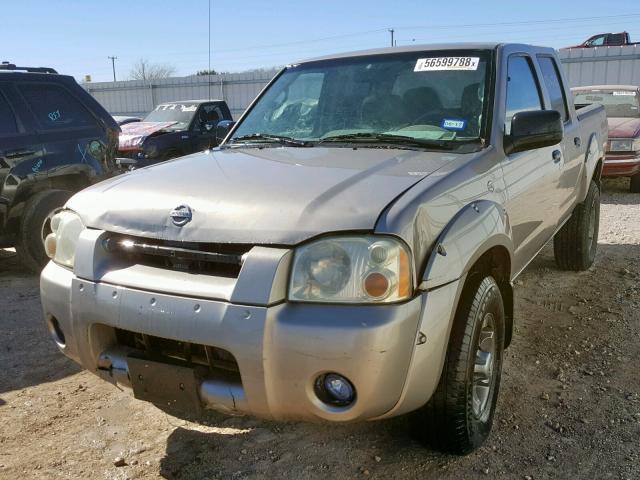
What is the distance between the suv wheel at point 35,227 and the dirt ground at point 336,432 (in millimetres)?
1623

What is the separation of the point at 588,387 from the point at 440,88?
1783 mm

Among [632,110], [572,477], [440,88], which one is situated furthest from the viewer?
[632,110]

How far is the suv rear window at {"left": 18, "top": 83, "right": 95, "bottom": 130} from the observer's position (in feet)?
18.9

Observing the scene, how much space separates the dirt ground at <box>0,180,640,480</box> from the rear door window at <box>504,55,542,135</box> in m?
1.43

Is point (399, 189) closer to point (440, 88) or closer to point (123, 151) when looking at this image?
point (440, 88)

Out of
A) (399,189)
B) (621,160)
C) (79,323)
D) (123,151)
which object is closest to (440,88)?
(399,189)

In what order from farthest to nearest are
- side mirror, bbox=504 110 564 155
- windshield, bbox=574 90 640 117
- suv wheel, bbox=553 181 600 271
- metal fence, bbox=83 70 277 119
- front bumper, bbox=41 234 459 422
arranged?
metal fence, bbox=83 70 277 119 → windshield, bbox=574 90 640 117 → suv wheel, bbox=553 181 600 271 → side mirror, bbox=504 110 564 155 → front bumper, bbox=41 234 459 422

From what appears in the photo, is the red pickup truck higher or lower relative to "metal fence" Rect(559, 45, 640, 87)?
lower

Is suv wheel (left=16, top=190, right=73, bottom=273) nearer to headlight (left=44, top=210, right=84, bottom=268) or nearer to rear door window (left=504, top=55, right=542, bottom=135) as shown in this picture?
headlight (left=44, top=210, right=84, bottom=268)

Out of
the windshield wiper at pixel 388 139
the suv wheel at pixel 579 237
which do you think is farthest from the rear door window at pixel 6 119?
the suv wheel at pixel 579 237

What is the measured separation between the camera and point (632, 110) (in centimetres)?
1012

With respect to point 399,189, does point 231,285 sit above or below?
below

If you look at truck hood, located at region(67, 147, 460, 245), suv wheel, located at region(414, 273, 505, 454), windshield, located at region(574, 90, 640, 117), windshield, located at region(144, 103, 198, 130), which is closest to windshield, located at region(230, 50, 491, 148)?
truck hood, located at region(67, 147, 460, 245)

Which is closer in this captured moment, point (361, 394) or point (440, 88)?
point (361, 394)
